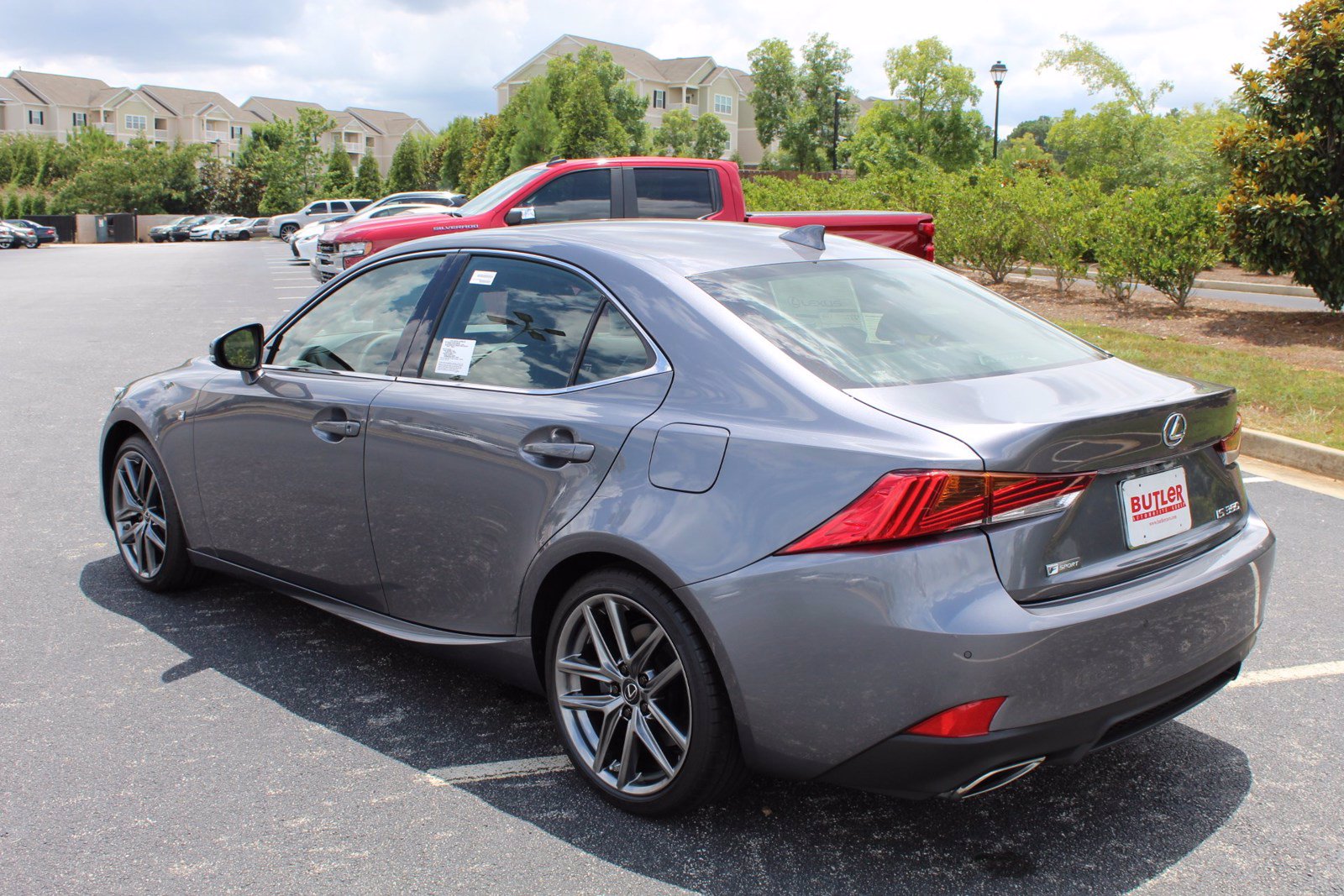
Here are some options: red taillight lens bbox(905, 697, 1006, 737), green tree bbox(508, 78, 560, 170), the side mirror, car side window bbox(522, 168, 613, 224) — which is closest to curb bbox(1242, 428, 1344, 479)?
red taillight lens bbox(905, 697, 1006, 737)

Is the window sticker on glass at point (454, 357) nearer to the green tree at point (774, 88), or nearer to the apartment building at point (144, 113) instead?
the green tree at point (774, 88)

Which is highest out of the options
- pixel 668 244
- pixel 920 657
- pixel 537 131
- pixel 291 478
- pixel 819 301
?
pixel 537 131

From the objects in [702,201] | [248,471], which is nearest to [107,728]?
[248,471]

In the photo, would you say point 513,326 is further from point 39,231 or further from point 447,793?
A: point 39,231

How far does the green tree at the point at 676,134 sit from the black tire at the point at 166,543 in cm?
8514

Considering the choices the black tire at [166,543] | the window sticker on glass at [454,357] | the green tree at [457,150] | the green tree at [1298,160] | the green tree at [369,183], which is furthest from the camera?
the green tree at [369,183]

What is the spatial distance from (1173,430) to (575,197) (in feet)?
34.9

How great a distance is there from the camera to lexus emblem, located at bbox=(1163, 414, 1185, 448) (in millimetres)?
2969

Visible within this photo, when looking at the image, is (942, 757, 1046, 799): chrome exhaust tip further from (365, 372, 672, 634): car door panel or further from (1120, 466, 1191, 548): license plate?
(365, 372, 672, 634): car door panel

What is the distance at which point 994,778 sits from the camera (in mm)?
2768

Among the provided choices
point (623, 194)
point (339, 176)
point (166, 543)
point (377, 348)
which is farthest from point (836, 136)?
point (377, 348)

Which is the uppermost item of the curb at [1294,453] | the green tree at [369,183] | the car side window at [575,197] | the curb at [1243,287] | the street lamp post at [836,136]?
the street lamp post at [836,136]

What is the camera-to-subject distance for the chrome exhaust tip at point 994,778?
273cm

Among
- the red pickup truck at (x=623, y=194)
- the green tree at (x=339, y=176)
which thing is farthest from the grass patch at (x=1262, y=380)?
the green tree at (x=339, y=176)
